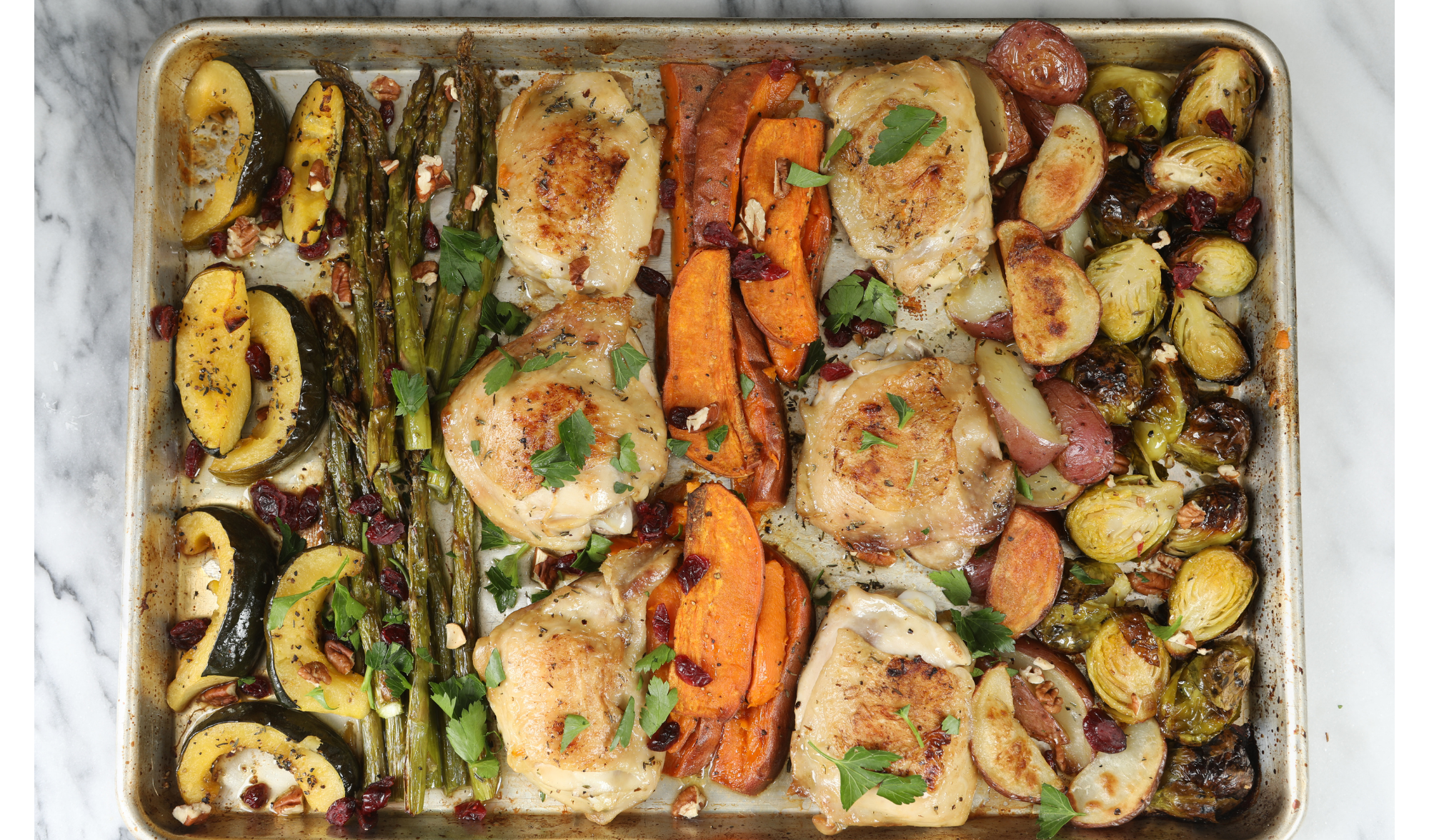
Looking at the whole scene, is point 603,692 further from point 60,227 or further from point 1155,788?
point 60,227

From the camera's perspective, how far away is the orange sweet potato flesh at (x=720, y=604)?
3.74 m

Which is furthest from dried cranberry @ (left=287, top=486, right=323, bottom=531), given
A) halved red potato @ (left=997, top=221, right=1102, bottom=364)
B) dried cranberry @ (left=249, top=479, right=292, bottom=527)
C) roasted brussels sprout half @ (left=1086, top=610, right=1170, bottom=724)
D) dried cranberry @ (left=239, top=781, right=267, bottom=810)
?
roasted brussels sprout half @ (left=1086, top=610, right=1170, bottom=724)

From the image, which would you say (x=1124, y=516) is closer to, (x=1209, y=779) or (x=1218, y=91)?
(x=1209, y=779)

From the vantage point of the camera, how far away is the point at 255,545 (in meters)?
3.97

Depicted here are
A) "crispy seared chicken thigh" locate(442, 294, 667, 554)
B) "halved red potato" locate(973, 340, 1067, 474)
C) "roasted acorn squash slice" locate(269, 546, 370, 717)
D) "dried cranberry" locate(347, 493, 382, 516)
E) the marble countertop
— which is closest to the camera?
"crispy seared chicken thigh" locate(442, 294, 667, 554)

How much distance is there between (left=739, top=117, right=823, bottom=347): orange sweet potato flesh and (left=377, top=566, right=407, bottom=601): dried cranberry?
213cm

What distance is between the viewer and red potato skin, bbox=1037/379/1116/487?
3.83m

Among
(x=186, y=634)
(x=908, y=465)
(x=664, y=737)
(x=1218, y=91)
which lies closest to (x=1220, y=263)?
(x=1218, y=91)

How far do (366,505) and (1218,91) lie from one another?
4.50 meters

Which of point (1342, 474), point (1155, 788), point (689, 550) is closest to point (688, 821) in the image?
point (689, 550)

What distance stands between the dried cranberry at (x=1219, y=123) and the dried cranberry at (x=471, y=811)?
4.77 metres

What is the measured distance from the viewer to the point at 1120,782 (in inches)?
154

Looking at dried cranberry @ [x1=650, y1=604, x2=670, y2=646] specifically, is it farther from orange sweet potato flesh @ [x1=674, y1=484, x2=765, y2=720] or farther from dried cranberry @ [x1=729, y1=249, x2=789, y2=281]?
dried cranberry @ [x1=729, y1=249, x2=789, y2=281]

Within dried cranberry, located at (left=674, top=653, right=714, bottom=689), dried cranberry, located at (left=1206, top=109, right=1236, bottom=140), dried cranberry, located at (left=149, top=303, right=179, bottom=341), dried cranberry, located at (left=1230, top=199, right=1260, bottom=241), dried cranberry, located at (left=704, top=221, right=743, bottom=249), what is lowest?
dried cranberry, located at (left=674, top=653, right=714, bottom=689)
